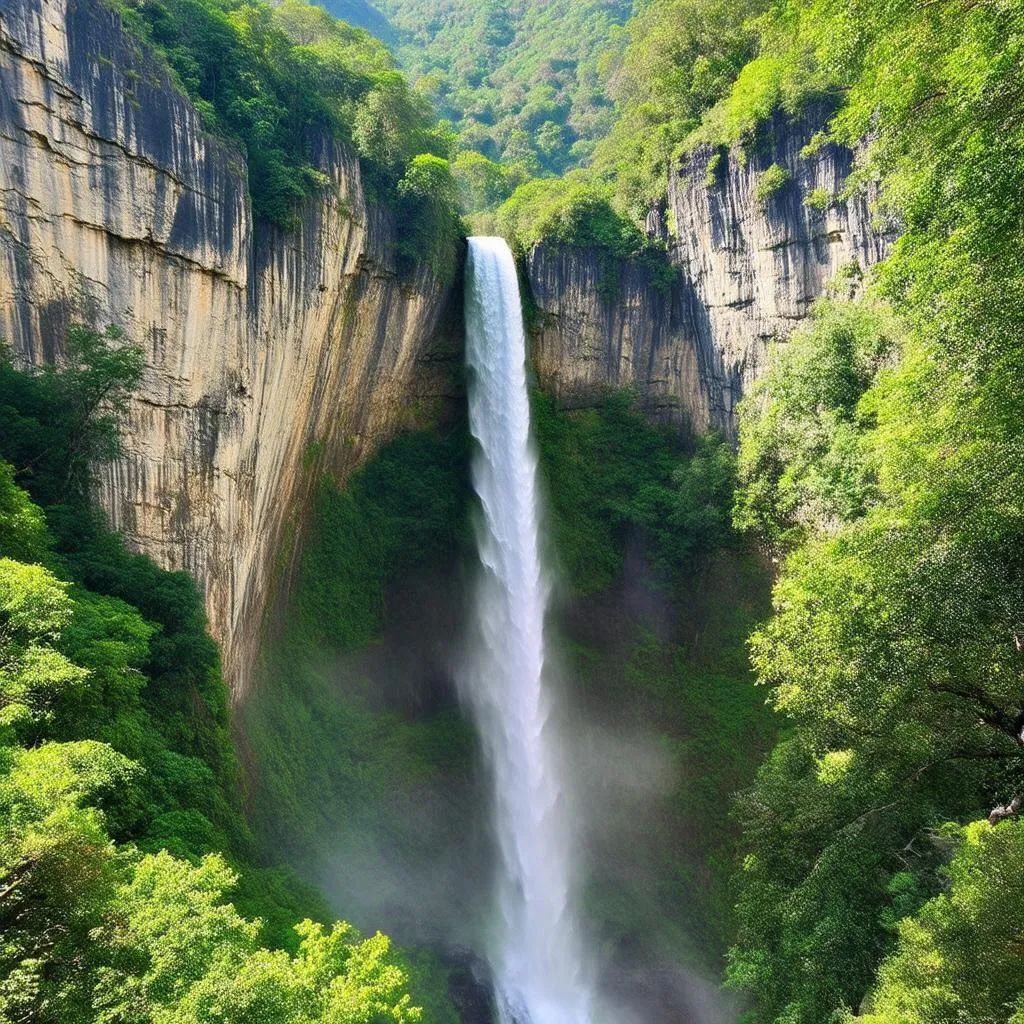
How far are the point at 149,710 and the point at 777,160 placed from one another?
21083mm

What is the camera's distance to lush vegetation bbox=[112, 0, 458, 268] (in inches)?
560

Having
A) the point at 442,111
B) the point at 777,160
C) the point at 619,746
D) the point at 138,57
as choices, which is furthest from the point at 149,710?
the point at 442,111

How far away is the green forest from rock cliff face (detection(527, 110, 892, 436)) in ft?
2.18

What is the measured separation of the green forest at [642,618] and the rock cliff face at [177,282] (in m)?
0.84

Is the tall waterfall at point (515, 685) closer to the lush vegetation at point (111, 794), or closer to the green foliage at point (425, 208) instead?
the green foliage at point (425, 208)

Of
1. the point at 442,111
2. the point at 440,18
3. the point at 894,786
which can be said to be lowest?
the point at 894,786

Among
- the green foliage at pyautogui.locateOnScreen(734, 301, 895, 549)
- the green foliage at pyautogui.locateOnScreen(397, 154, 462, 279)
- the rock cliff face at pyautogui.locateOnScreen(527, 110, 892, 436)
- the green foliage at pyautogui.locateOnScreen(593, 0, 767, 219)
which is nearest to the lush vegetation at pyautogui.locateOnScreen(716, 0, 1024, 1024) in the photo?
the green foliage at pyautogui.locateOnScreen(734, 301, 895, 549)

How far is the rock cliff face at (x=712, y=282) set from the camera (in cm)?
1947

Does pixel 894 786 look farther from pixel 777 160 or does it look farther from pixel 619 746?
pixel 777 160

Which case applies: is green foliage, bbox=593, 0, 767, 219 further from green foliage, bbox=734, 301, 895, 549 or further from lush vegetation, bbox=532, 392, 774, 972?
green foliage, bbox=734, 301, 895, 549

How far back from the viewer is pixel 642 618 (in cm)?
2161

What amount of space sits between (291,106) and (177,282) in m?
6.30

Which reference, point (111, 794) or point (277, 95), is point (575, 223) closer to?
point (277, 95)

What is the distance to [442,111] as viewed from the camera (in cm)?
4806
